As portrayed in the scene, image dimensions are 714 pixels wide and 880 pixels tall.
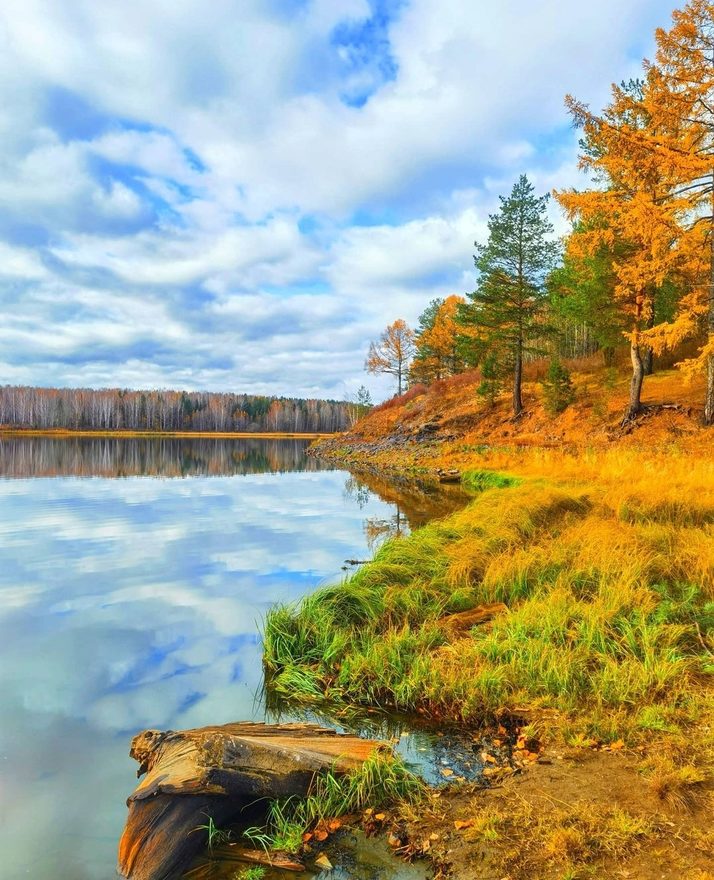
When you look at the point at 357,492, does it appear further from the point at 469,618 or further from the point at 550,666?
the point at 550,666

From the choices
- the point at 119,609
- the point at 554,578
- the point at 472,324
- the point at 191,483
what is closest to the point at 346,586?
the point at 554,578

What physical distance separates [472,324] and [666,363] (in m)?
10.6

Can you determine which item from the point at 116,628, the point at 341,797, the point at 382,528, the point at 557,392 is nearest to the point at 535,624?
the point at 341,797

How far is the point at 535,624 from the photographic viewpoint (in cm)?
566

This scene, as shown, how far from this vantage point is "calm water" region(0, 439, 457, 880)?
3939 mm

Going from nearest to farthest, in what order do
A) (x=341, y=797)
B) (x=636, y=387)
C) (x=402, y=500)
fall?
(x=341, y=797), (x=402, y=500), (x=636, y=387)

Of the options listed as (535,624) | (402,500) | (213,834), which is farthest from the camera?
(402,500)

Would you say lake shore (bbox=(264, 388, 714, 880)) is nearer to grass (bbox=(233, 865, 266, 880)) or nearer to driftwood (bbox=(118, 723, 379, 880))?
driftwood (bbox=(118, 723, 379, 880))

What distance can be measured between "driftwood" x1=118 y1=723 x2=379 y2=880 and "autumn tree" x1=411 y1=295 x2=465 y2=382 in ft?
151

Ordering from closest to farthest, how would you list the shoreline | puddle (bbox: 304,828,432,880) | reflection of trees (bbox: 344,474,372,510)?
puddle (bbox: 304,828,432,880) < reflection of trees (bbox: 344,474,372,510) < the shoreline

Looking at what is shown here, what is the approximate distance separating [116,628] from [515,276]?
27890 millimetres

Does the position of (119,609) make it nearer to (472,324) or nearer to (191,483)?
(191,483)

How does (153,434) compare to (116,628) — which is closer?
(116,628)

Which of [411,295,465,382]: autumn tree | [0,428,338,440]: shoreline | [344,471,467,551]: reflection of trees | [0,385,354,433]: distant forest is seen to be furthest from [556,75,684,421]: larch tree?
[0,385,354,433]: distant forest
